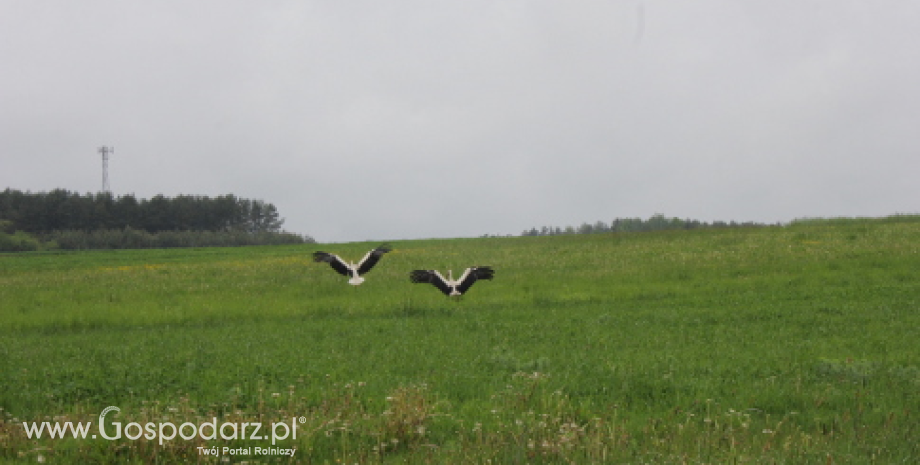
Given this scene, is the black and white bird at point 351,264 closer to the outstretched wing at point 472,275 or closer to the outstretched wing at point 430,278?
the outstretched wing at point 430,278

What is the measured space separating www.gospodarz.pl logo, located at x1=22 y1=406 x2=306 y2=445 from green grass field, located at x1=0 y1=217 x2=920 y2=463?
0.31 ft

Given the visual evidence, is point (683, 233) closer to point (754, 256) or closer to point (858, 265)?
point (754, 256)

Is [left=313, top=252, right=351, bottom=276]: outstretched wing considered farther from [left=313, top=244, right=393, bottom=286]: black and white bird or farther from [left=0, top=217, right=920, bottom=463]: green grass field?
[left=0, top=217, right=920, bottom=463]: green grass field

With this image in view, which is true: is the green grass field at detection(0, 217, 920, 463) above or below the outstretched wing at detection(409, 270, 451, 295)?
below

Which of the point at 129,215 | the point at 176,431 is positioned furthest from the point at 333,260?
the point at 129,215

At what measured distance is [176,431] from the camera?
6.38 meters

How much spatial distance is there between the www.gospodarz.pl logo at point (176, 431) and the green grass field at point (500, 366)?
95mm

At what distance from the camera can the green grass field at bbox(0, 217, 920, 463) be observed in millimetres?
6379

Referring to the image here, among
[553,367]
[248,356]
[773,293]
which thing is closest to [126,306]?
[248,356]

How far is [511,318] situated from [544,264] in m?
13.1

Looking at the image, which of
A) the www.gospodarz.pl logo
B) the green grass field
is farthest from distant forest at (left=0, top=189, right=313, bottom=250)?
the www.gospodarz.pl logo

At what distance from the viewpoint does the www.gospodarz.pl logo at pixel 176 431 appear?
6348 mm

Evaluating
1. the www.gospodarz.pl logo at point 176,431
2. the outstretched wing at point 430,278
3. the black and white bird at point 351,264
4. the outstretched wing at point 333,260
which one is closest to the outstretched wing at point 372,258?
the black and white bird at point 351,264

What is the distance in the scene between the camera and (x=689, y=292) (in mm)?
19641
